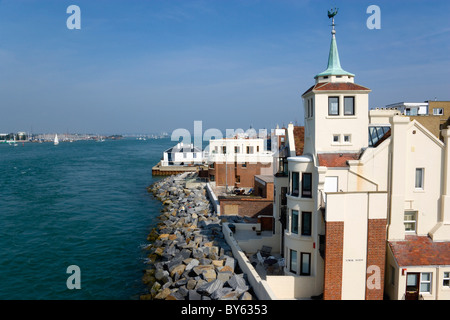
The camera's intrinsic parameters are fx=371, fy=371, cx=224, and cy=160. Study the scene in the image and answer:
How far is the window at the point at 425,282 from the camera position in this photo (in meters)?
13.9

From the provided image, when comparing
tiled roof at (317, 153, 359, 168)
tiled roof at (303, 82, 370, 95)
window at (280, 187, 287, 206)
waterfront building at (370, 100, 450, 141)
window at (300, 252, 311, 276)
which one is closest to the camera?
tiled roof at (317, 153, 359, 168)

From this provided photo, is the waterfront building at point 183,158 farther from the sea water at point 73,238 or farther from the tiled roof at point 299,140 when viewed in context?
the tiled roof at point 299,140

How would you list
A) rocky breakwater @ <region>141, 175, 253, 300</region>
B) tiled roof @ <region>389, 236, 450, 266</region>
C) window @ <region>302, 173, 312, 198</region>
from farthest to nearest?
1. rocky breakwater @ <region>141, 175, 253, 300</region>
2. window @ <region>302, 173, 312, 198</region>
3. tiled roof @ <region>389, 236, 450, 266</region>

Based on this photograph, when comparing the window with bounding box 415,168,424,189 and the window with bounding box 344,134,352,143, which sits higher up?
the window with bounding box 344,134,352,143

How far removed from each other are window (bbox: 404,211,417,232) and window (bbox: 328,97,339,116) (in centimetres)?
500

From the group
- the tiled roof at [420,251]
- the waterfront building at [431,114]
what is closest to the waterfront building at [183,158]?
the waterfront building at [431,114]

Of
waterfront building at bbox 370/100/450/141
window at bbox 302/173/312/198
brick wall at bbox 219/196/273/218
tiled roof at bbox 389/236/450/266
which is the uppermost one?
waterfront building at bbox 370/100/450/141

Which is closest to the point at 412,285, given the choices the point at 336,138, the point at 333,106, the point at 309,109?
the point at 336,138

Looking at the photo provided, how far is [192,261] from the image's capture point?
22.0 m

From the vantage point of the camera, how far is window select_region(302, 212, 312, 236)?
16.1 m

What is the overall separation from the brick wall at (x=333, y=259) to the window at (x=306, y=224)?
2.03 m

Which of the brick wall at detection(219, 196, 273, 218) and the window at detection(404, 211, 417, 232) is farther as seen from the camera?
the brick wall at detection(219, 196, 273, 218)
